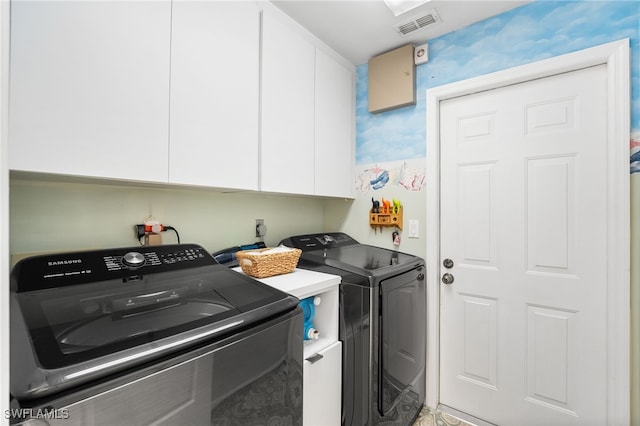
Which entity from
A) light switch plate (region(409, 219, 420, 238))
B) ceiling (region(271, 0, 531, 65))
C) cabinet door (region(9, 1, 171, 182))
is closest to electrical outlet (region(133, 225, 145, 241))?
cabinet door (region(9, 1, 171, 182))

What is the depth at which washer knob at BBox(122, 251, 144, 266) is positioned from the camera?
1.14 meters

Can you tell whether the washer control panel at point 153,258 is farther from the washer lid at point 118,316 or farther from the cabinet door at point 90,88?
the cabinet door at point 90,88

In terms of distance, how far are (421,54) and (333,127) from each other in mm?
793

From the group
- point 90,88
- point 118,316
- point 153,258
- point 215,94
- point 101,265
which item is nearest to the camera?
point 118,316

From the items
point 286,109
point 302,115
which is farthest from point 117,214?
point 302,115

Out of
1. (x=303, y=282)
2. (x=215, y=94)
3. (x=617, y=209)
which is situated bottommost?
(x=303, y=282)

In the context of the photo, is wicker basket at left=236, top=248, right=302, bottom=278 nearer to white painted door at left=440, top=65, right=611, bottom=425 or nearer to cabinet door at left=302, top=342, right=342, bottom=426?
cabinet door at left=302, top=342, right=342, bottom=426

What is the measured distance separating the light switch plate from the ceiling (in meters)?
1.28

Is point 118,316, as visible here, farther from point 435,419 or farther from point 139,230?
point 435,419

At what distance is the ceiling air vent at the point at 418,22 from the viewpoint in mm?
1739

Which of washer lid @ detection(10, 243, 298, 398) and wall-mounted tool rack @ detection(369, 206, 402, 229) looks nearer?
washer lid @ detection(10, 243, 298, 398)

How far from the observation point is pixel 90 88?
0.98 m

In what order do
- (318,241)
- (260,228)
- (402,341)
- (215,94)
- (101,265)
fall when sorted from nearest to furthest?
(101,265)
(215,94)
(402,341)
(260,228)
(318,241)

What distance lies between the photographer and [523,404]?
1.70 metres
